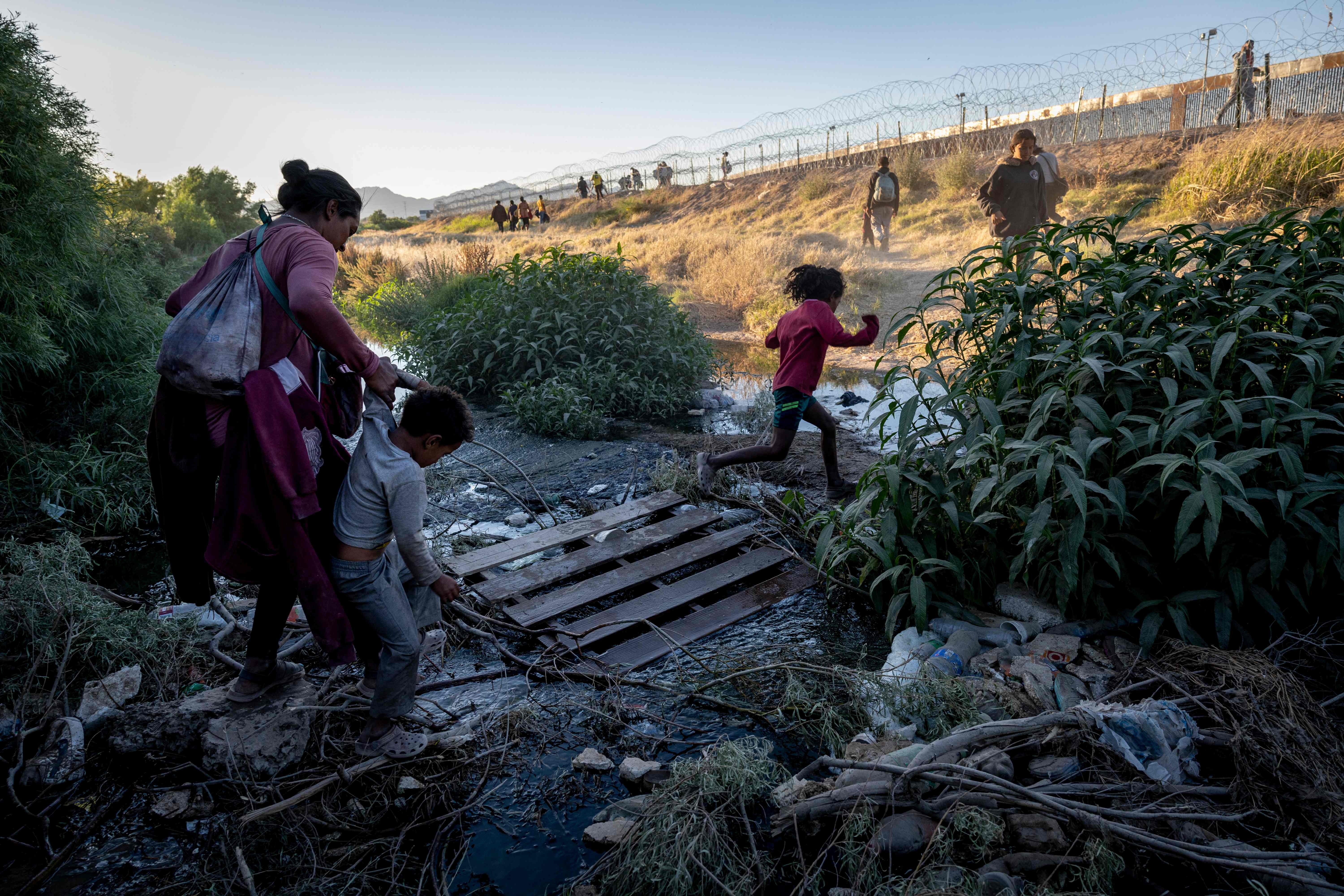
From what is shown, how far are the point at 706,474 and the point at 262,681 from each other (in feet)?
9.38

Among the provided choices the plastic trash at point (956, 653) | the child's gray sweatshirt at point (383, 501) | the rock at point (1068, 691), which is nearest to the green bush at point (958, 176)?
the plastic trash at point (956, 653)

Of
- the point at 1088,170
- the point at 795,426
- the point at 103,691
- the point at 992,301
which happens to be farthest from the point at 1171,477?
the point at 1088,170

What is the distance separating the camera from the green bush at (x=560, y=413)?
21.6 ft

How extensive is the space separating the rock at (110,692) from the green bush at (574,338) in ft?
15.3

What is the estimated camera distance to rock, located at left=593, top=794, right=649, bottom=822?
2244mm

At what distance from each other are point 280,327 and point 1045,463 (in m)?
2.47

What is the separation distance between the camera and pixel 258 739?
95.2 inches

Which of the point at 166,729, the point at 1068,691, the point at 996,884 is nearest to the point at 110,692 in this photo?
the point at 166,729

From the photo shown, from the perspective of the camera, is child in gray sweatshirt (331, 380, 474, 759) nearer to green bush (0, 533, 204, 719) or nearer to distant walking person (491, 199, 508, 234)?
green bush (0, 533, 204, 719)

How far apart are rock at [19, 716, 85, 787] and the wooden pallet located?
4.99ft

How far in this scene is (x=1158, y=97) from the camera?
59.9ft

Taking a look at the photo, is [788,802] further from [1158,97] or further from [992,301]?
[1158,97]

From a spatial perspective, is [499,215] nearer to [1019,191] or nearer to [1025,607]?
[1019,191]

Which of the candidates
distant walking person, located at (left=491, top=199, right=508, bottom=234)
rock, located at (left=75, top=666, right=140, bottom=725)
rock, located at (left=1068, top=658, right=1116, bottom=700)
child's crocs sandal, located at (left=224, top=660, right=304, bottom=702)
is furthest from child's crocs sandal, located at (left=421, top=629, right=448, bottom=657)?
distant walking person, located at (left=491, top=199, right=508, bottom=234)
